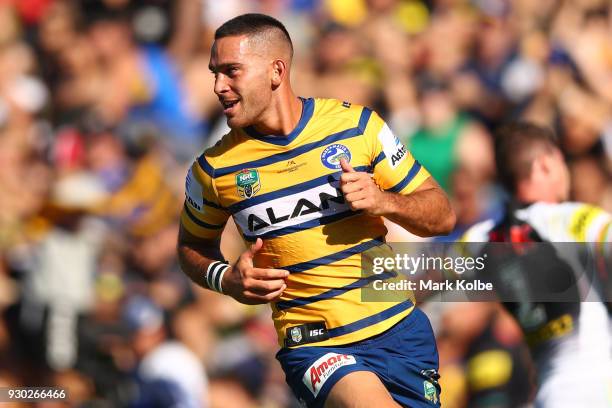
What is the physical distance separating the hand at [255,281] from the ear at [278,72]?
2.83ft

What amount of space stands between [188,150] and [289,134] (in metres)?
4.97

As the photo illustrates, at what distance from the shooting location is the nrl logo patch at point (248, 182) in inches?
204

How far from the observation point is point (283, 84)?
528 cm

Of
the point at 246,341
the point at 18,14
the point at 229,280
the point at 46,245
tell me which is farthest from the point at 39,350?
the point at 229,280

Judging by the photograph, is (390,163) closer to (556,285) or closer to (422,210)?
(422,210)

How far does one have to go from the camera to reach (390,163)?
17.1ft

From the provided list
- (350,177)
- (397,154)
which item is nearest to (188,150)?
(397,154)

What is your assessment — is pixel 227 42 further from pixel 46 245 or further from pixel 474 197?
pixel 46 245

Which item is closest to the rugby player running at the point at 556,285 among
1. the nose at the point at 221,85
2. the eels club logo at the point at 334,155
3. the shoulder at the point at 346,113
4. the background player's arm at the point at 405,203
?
the background player's arm at the point at 405,203

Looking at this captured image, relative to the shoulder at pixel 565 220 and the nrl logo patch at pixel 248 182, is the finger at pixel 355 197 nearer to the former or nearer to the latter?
the nrl logo patch at pixel 248 182

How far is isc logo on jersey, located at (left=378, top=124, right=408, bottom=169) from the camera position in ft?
17.2

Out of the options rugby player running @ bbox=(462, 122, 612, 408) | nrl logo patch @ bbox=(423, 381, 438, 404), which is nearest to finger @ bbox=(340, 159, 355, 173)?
nrl logo patch @ bbox=(423, 381, 438, 404)

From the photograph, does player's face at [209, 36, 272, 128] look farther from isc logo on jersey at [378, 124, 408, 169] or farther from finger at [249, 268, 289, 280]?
finger at [249, 268, 289, 280]

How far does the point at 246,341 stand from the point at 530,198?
11.4ft
